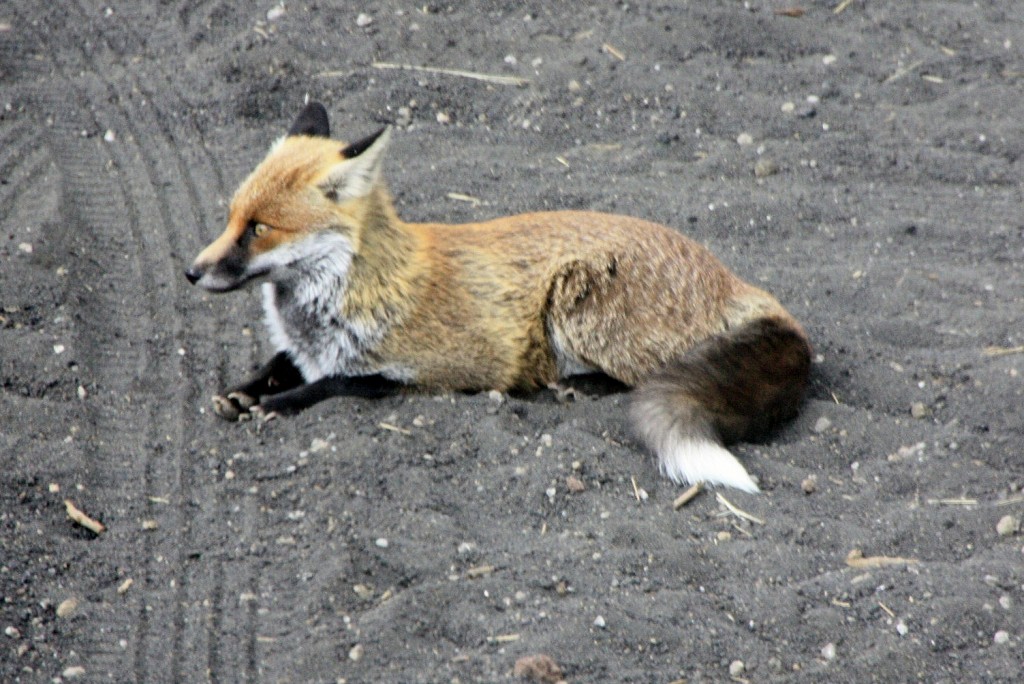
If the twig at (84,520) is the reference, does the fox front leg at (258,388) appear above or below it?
below

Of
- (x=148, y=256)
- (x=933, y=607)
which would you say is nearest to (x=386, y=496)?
(x=933, y=607)

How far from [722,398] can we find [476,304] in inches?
58.2

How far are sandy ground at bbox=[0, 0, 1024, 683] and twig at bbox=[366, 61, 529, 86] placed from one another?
0.06 m

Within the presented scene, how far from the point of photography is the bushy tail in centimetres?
515

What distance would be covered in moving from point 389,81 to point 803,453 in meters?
4.72

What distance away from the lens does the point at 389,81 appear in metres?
8.57

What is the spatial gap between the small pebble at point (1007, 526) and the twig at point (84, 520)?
4.04 meters

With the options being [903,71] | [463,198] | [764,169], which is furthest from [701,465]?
[903,71]

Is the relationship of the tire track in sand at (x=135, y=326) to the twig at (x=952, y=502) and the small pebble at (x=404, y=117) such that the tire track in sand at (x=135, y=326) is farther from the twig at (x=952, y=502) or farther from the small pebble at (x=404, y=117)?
the twig at (x=952, y=502)

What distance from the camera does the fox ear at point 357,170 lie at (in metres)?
5.56

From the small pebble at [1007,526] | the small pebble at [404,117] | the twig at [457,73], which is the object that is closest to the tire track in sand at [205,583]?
the small pebble at [404,117]

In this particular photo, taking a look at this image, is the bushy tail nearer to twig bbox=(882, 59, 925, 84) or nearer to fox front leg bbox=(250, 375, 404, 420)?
fox front leg bbox=(250, 375, 404, 420)

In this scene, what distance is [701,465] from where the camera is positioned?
16.8ft

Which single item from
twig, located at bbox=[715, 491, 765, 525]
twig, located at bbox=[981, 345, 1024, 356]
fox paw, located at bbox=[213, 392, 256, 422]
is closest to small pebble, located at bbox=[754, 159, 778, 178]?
twig, located at bbox=[981, 345, 1024, 356]
